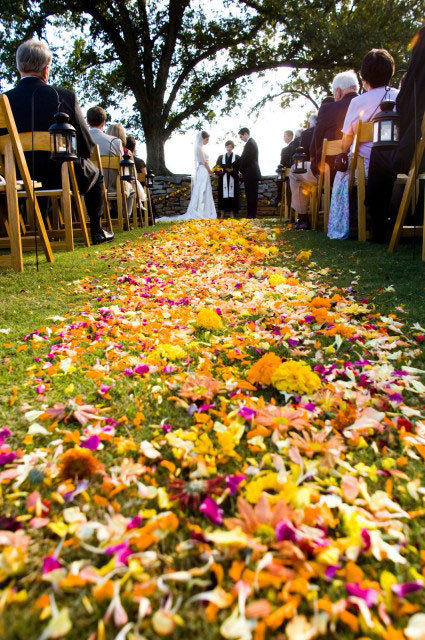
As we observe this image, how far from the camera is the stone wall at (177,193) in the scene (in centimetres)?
1641

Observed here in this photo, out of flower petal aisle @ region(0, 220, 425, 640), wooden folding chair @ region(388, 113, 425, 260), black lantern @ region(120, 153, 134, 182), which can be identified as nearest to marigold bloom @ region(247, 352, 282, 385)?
flower petal aisle @ region(0, 220, 425, 640)

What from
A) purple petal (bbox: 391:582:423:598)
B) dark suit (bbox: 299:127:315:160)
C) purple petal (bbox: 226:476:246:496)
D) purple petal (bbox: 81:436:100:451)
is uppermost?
dark suit (bbox: 299:127:315:160)

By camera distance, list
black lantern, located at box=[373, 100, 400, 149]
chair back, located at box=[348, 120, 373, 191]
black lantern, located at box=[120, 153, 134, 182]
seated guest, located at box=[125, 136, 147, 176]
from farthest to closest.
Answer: seated guest, located at box=[125, 136, 147, 176] < black lantern, located at box=[120, 153, 134, 182] < chair back, located at box=[348, 120, 373, 191] < black lantern, located at box=[373, 100, 400, 149]

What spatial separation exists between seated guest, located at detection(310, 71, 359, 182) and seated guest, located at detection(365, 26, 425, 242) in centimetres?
147

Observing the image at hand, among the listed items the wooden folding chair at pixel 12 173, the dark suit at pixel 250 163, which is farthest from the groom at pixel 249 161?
the wooden folding chair at pixel 12 173

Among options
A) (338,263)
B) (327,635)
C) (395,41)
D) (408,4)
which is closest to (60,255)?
(338,263)

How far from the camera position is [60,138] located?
4512 millimetres

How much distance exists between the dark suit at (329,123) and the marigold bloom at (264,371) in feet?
17.0

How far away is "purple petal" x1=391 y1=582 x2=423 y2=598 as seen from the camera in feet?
3.02

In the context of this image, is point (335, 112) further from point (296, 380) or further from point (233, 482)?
point (233, 482)

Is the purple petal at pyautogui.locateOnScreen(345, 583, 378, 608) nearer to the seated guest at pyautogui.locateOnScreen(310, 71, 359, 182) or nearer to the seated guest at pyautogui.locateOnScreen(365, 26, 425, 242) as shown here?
the seated guest at pyautogui.locateOnScreen(365, 26, 425, 242)

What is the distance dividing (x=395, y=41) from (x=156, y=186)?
29.9 ft

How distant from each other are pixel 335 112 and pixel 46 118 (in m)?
3.54

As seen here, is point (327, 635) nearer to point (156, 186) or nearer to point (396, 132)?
point (396, 132)
